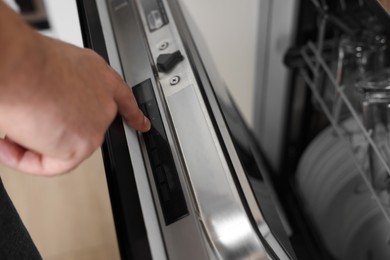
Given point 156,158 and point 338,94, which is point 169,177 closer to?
point 156,158

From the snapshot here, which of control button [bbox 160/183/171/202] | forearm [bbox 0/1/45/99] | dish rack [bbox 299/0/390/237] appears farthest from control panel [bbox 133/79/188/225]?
dish rack [bbox 299/0/390/237]

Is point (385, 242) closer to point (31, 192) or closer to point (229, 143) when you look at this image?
point (229, 143)

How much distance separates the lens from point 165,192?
40 centimetres

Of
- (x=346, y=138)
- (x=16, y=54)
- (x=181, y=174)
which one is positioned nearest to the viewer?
(x=16, y=54)

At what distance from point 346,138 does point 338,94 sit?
0.08 meters

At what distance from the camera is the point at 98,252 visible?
112 centimetres

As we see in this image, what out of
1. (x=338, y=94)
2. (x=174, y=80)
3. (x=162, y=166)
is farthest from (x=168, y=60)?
(x=338, y=94)

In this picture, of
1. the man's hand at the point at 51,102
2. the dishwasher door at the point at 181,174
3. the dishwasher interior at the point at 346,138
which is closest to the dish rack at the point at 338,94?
the dishwasher interior at the point at 346,138

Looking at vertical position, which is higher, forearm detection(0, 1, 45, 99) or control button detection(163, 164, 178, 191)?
forearm detection(0, 1, 45, 99)

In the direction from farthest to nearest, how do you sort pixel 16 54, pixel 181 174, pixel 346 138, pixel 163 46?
pixel 346 138
pixel 163 46
pixel 181 174
pixel 16 54

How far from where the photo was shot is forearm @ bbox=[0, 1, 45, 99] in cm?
26

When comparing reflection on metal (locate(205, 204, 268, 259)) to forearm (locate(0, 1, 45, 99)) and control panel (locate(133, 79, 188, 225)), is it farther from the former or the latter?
forearm (locate(0, 1, 45, 99))

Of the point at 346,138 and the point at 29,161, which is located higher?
the point at 29,161

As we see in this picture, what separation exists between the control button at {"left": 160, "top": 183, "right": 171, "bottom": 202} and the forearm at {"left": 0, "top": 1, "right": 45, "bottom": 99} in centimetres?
17
